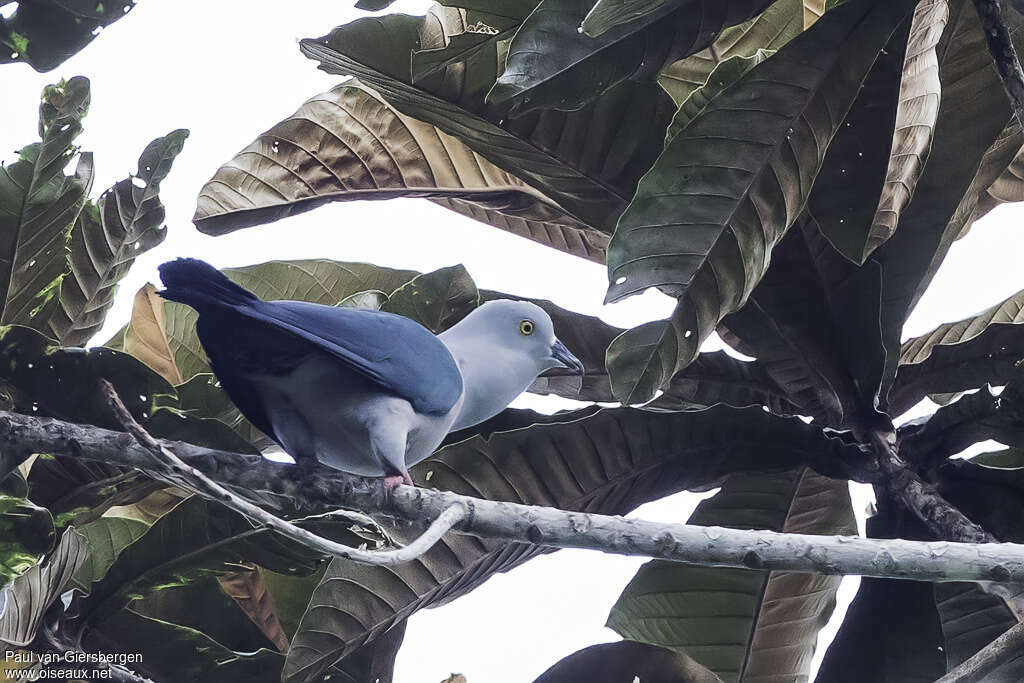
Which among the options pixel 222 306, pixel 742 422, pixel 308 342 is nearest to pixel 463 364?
pixel 308 342

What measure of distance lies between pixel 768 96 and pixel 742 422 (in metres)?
0.72

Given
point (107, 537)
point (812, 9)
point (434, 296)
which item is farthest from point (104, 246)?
point (812, 9)

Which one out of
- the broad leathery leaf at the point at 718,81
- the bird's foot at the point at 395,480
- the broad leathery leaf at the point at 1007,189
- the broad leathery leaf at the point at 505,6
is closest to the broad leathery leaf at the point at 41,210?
the broad leathery leaf at the point at 505,6

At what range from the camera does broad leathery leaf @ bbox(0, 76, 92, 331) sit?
8.02 feet

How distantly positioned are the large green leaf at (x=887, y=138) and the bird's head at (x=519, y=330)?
0.70m

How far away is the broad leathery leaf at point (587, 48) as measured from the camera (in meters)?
2.38

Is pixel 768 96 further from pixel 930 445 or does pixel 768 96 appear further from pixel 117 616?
pixel 117 616

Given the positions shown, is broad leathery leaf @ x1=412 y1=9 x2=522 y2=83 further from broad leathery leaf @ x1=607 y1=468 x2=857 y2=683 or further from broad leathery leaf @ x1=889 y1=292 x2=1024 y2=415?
broad leathery leaf @ x1=889 y1=292 x2=1024 y2=415

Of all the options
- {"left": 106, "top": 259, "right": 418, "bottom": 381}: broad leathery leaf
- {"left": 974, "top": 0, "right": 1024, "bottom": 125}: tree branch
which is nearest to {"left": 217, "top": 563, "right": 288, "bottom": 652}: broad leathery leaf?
{"left": 106, "top": 259, "right": 418, "bottom": 381}: broad leathery leaf

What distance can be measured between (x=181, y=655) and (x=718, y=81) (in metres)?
1.76

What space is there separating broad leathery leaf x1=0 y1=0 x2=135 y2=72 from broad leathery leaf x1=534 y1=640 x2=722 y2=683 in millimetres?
1911

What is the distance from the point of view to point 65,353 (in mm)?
2271

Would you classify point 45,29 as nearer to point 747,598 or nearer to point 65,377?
point 65,377

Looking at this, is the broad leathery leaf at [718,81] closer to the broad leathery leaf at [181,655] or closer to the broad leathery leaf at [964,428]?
the broad leathery leaf at [964,428]
